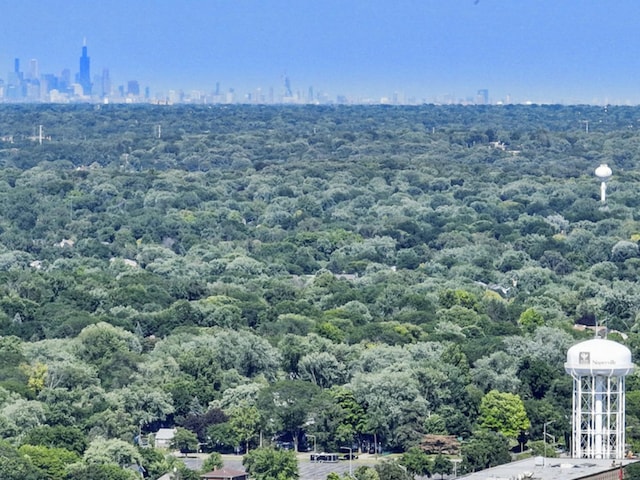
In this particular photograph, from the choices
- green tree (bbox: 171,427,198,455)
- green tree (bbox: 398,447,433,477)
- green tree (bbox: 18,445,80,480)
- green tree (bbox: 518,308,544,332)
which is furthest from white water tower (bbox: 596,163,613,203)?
green tree (bbox: 18,445,80,480)

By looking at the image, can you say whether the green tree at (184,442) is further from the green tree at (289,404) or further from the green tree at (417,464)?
the green tree at (417,464)

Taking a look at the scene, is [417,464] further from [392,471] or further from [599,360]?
[599,360]

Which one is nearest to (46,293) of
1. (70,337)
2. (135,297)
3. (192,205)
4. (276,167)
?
(135,297)

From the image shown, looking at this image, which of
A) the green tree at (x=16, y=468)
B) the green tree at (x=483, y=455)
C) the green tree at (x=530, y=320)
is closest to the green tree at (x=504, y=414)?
the green tree at (x=483, y=455)

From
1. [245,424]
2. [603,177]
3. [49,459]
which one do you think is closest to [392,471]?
[49,459]

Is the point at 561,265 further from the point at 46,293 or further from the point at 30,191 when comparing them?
the point at 30,191

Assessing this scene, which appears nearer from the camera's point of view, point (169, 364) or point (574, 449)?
point (574, 449)
